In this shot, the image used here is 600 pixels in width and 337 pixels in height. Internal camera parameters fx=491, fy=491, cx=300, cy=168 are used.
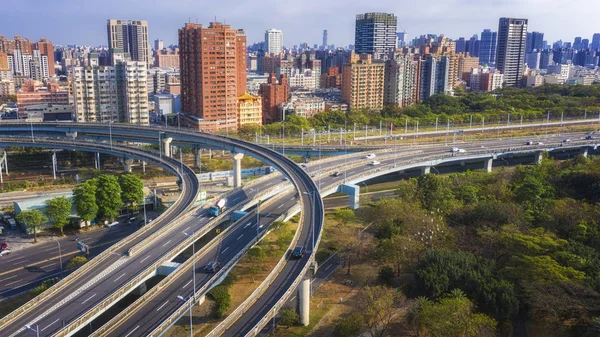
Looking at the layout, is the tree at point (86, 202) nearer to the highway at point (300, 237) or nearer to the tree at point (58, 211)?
the tree at point (58, 211)

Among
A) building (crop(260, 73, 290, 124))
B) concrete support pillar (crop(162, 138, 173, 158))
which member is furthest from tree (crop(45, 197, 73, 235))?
building (crop(260, 73, 290, 124))

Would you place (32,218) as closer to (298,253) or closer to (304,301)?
(298,253)

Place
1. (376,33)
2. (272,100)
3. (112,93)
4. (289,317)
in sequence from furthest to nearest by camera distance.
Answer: (376,33) → (272,100) → (112,93) → (289,317)

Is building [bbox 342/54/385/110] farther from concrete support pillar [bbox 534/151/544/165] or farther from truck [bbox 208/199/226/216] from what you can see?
truck [bbox 208/199/226/216]

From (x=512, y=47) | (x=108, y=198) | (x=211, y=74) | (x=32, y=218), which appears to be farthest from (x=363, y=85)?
(x=512, y=47)

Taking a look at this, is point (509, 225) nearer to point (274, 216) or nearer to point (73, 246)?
point (274, 216)

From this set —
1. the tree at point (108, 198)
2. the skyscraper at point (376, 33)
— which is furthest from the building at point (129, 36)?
the tree at point (108, 198)

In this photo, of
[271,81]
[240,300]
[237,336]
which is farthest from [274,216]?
[271,81]
